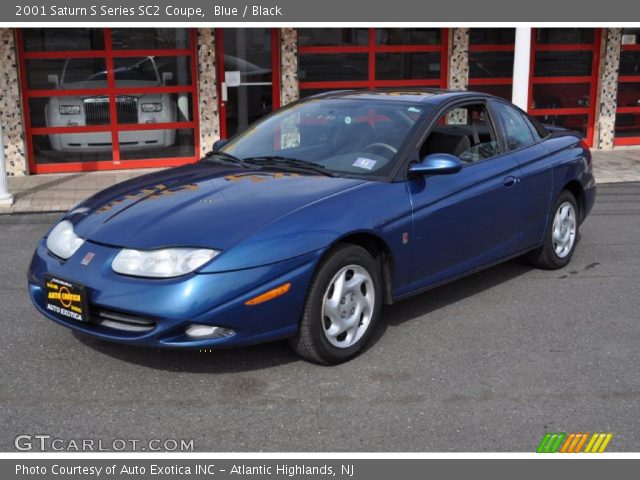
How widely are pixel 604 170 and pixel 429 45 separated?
11.8 ft

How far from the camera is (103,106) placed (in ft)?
39.5

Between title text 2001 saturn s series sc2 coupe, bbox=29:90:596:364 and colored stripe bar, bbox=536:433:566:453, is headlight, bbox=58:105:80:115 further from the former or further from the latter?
colored stripe bar, bbox=536:433:566:453

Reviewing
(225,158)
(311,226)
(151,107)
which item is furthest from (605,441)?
(151,107)

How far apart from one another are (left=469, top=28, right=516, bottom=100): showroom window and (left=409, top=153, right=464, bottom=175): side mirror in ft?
29.8

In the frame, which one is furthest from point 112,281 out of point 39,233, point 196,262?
point 39,233

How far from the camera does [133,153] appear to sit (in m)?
12.2

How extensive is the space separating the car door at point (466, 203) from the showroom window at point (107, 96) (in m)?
7.43

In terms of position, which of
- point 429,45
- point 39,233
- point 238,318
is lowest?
point 39,233

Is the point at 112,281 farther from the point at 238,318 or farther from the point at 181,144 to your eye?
the point at 181,144

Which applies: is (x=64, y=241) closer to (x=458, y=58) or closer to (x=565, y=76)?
(x=458, y=58)

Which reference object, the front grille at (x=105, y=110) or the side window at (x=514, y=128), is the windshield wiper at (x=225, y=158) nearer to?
the side window at (x=514, y=128)

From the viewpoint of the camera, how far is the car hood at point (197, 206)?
4207mm
